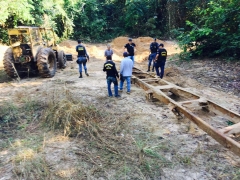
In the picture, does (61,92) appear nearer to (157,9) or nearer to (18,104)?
(18,104)

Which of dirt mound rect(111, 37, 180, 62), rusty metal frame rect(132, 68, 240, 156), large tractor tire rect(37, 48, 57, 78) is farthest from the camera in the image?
dirt mound rect(111, 37, 180, 62)

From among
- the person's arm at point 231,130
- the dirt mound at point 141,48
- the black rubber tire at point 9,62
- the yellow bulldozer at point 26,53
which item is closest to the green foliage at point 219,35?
the dirt mound at point 141,48

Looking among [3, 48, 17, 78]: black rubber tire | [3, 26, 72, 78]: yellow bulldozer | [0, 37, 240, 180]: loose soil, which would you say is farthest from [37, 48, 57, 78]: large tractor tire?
[0, 37, 240, 180]: loose soil

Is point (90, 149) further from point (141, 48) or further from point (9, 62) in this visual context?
point (141, 48)

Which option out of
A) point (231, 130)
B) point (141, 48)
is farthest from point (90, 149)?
point (141, 48)

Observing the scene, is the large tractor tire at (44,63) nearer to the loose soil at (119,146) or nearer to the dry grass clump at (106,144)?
the loose soil at (119,146)

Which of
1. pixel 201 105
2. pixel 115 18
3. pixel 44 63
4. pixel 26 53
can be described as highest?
pixel 115 18

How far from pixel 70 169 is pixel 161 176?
4.56 feet

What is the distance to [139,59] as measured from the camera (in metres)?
14.0

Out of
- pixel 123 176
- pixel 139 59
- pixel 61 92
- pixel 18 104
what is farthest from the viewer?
pixel 139 59

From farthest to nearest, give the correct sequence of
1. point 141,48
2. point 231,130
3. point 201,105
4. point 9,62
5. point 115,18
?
1. point 115,18
2. point 141,48
3. point 9,62
4. point 201,105
5. point 231,130

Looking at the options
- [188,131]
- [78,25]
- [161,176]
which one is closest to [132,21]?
[78,25]

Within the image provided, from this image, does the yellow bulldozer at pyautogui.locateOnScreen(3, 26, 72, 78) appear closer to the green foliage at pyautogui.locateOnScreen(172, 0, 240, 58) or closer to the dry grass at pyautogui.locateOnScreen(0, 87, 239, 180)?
the dry grass at pyautogui.locateOnScreen(0, 87, 239, 180)

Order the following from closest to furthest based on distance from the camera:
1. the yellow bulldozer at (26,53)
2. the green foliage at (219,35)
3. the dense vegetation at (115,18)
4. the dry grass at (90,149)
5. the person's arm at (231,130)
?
the dry grass at (90,149) < the person's arm at (231,130) < the yellow bulldozer at (26,53) < the green foliage at (219,35) < the dense vegetation at (115,18)
